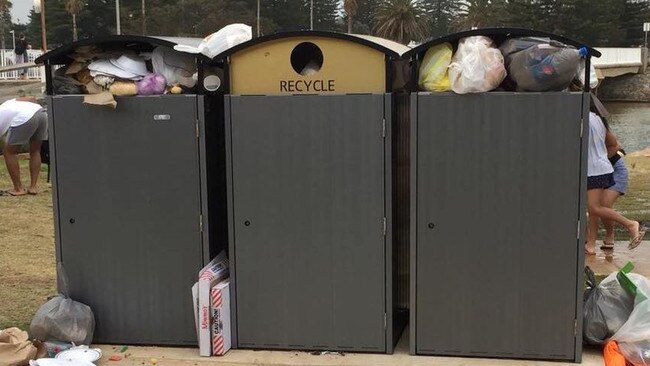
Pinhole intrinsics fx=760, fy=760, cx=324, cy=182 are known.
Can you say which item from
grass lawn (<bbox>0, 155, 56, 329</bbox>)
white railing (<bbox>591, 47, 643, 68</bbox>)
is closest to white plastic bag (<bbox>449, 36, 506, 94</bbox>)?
grass lawn (<bbox>0, 155, 56, 329</bbox>)

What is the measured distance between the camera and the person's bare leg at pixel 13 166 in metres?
9.23

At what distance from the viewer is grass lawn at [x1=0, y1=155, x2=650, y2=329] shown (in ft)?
17.4

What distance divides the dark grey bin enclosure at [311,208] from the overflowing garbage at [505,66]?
273 mm

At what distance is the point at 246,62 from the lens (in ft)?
13.7

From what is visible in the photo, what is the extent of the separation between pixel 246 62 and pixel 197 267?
119cm

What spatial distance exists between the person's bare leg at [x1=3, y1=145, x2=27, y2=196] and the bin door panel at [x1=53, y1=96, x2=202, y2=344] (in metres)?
5.37

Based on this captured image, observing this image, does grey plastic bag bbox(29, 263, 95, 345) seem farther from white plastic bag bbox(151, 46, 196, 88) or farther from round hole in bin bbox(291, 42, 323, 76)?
round hole in bin bbox(291, 42, 323, 76)

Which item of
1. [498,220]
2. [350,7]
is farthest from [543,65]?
[350,7]

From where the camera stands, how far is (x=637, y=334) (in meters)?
4.05

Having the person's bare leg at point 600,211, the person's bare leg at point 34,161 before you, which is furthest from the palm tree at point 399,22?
→ the person's bare leg at point 600,211

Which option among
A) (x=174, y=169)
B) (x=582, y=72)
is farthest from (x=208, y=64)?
(x=582, y=72)

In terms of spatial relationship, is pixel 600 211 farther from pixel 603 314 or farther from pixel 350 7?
pixel 350 7

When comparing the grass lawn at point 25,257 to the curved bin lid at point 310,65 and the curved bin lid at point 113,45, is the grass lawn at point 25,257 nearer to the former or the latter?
the curved bin lid at point 113,45

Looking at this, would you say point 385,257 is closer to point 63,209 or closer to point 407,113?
point 407,113
